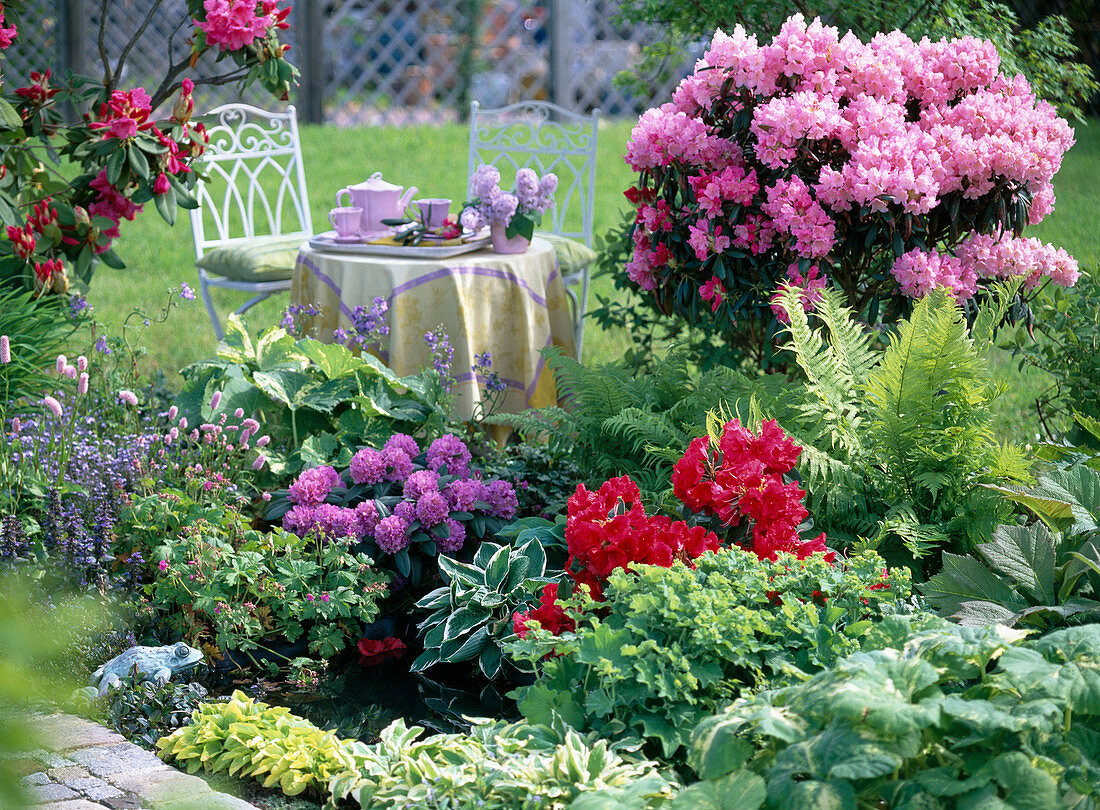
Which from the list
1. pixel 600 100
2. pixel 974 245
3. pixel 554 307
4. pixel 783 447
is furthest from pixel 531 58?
pixel 783 447

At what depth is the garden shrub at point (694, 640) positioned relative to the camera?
1.75m

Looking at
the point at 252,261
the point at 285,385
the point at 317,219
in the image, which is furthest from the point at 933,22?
the point at 317,219

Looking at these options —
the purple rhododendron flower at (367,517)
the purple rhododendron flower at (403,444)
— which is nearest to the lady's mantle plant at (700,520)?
the purple rhododendron flower at (367,517)

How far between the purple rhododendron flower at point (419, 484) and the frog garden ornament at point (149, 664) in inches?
26.5

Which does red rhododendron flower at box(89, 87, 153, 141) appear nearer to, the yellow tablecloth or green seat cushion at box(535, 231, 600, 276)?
the yellow tablecloth

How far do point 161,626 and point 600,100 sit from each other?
1009 cm

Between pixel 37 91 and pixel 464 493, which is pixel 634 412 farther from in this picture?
pixel 37 91

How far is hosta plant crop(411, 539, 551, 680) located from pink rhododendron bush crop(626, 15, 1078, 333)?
1.03 meters

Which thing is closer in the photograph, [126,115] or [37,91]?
[126,115]

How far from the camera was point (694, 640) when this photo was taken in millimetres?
1753

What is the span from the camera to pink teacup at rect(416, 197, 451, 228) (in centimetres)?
395

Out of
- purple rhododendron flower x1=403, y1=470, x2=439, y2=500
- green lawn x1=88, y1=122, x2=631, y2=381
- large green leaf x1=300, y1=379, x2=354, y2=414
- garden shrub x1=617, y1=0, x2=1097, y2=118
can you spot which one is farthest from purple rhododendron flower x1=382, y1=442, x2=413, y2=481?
green lawn x1=88, y1=122, x2=631, y2=381

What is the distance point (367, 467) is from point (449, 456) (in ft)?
0.81

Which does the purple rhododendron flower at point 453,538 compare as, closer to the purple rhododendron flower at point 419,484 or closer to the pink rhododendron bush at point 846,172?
the purple rhododendron flower at point 419,484
